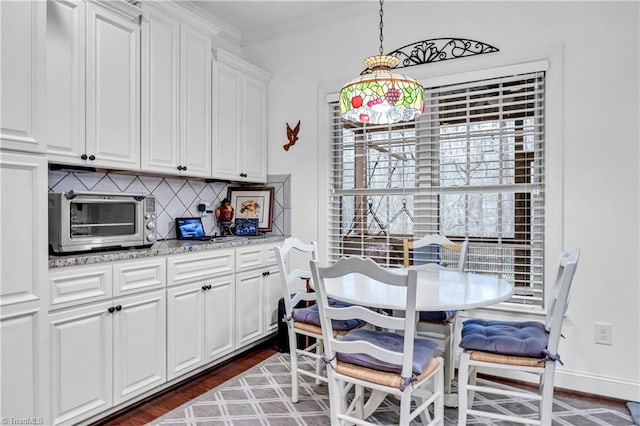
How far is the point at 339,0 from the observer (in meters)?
3.21

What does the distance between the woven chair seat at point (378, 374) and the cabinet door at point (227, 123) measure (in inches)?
75.8

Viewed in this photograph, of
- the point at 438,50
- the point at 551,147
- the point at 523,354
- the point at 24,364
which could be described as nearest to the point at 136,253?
the point at 24,364

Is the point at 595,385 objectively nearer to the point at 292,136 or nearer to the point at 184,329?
the point at 184,329

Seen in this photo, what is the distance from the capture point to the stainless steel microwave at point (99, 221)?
2107mm

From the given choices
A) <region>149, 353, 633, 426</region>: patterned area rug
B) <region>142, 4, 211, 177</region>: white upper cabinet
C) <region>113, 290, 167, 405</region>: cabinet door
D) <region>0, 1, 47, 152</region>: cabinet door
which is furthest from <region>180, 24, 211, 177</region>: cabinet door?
<region>149, 353, 633, 426</region>: patterned area rug

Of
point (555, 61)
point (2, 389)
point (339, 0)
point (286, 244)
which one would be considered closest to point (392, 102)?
point (286, 244)

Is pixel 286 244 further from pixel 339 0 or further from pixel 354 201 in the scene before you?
pixel 339 0

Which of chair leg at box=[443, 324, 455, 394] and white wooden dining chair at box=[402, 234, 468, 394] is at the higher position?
white wooden dining chair at box=[402, 234, 468, 394]

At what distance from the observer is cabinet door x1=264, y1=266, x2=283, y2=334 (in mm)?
3336

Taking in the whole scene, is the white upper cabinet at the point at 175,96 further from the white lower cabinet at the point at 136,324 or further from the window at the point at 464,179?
the window at the point at 464,179

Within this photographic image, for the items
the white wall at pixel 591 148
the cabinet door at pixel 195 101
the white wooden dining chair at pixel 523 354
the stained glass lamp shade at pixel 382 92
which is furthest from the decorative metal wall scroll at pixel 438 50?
the white wooden dining chair at pixel 523 354

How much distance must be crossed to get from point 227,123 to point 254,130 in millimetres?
349

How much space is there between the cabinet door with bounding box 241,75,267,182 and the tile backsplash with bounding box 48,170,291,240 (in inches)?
7.7

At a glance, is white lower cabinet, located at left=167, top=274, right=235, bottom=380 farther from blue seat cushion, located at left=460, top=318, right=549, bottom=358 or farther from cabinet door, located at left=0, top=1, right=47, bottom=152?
blue seat cushion, located at left=460, top=318, right=549, bottom=358
